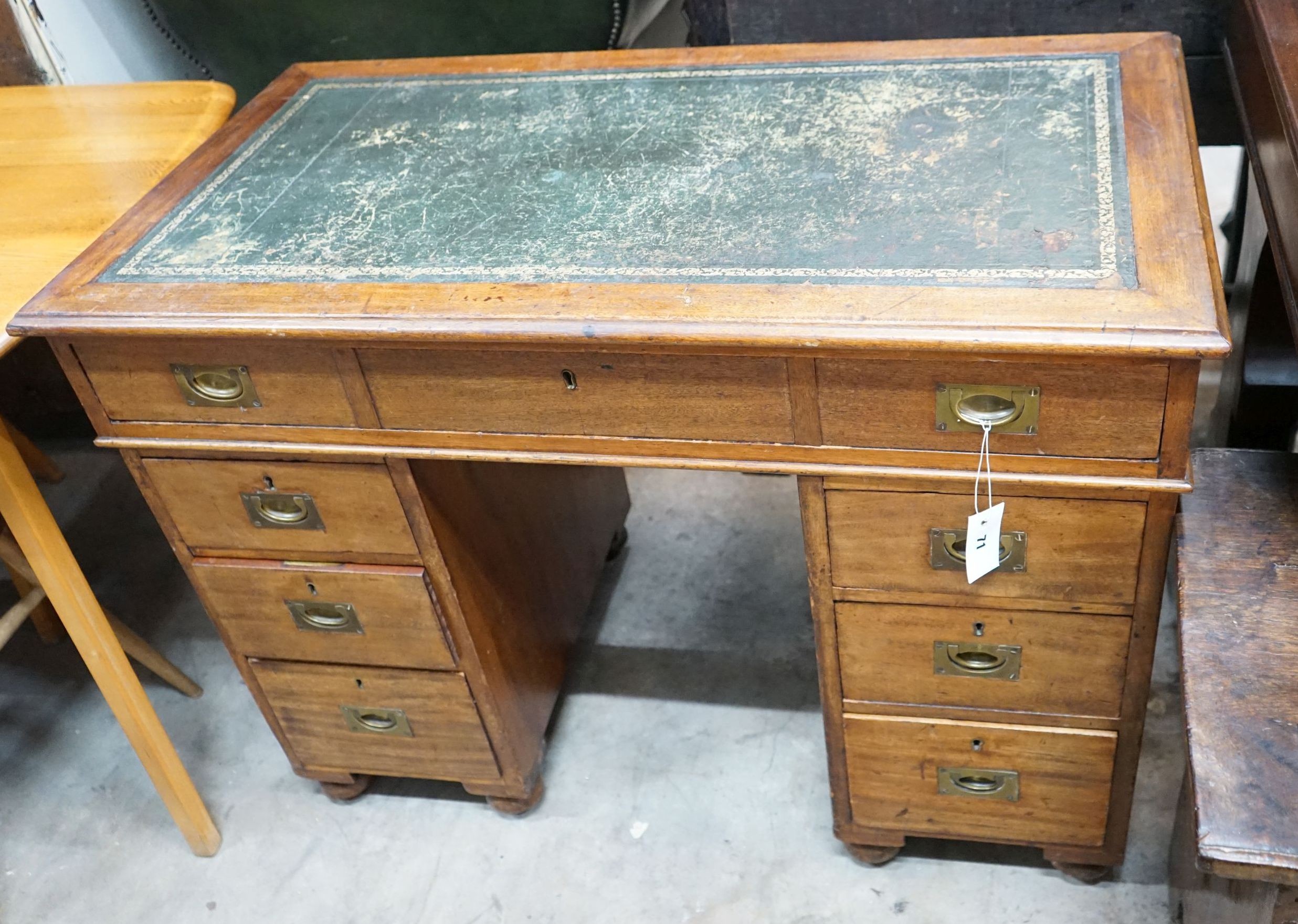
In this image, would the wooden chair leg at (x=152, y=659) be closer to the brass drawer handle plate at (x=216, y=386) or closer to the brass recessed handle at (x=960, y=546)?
the brass drawer handle plate at (x=216, y=386)

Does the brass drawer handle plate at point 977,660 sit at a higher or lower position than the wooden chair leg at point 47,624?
higher

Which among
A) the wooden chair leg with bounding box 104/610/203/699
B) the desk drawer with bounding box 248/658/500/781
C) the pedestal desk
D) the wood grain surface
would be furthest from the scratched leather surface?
the wooden chair leg with bounding box 104/610/203/699

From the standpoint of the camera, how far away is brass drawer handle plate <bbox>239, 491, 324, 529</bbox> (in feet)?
4.48

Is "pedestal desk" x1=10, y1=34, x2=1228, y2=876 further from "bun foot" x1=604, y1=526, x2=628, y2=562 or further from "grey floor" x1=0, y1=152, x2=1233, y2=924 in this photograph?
"bun foot" x1=604, y1=526, x2=628, y2=562

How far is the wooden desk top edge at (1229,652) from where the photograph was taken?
0.84 meters

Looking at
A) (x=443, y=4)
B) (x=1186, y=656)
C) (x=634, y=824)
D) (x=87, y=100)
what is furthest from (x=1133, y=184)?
(x=87, y=100)

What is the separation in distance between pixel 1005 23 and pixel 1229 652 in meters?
0.98

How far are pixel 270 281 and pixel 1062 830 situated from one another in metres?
1.09

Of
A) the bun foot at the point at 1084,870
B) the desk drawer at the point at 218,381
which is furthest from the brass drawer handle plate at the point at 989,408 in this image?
the bun foot at the point at 1084,870

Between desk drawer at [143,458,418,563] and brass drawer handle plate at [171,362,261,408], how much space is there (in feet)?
0.30

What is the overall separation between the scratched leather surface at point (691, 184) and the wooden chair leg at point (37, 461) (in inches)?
39.0

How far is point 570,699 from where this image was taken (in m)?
1.88

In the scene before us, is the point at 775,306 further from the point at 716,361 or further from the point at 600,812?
the point at 600,812

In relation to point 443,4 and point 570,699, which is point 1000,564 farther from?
point 443,4
